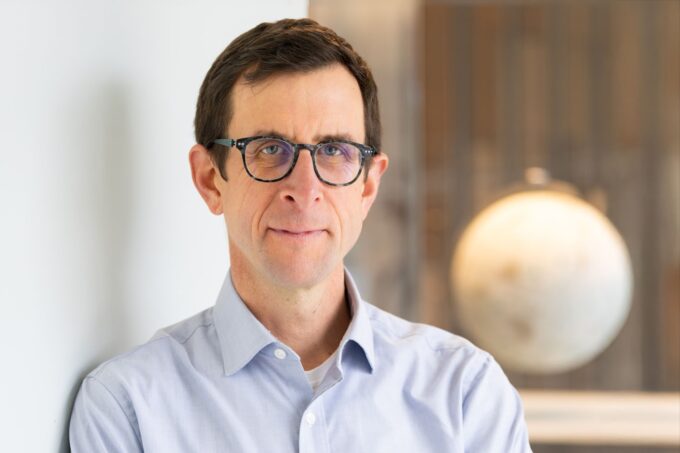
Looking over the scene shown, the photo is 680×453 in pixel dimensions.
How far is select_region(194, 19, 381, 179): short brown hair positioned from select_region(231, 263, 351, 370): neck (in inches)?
5.1

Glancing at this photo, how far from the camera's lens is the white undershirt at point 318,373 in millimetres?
1140

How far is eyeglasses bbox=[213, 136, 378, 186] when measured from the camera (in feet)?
3.58

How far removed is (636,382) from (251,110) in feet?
12.9

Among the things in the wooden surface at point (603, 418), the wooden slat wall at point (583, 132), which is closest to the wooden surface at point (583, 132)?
the wooden slat wall at point (583, 132)

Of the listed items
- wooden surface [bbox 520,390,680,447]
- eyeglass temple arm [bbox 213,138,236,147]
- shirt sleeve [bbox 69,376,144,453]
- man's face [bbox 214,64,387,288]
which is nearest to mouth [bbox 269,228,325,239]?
man's face [bbox 214,64,387,288]

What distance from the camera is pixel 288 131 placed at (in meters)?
1.09

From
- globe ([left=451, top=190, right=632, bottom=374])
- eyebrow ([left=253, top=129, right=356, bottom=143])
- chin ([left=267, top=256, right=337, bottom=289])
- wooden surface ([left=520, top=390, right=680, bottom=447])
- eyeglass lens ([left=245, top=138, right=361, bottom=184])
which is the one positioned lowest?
wooden surface ([left=520, top=390, right=680, bottom=447])

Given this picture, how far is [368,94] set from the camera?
3.92ft

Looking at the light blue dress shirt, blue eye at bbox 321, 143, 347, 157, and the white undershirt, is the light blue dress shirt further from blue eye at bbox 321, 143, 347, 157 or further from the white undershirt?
blue eye at bbox 321, 143, 347, 157

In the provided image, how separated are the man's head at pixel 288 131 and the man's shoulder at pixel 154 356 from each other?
0.27 feet

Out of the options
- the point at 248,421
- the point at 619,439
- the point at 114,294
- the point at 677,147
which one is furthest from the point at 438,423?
the point at 677,147

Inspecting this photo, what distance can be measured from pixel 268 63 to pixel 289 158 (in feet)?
0.34

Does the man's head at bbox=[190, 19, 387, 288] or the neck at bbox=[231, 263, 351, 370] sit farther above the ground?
the man's head at bbox=[190, 19, 387, 288]

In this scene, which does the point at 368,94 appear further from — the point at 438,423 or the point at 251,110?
the point at 438,423
